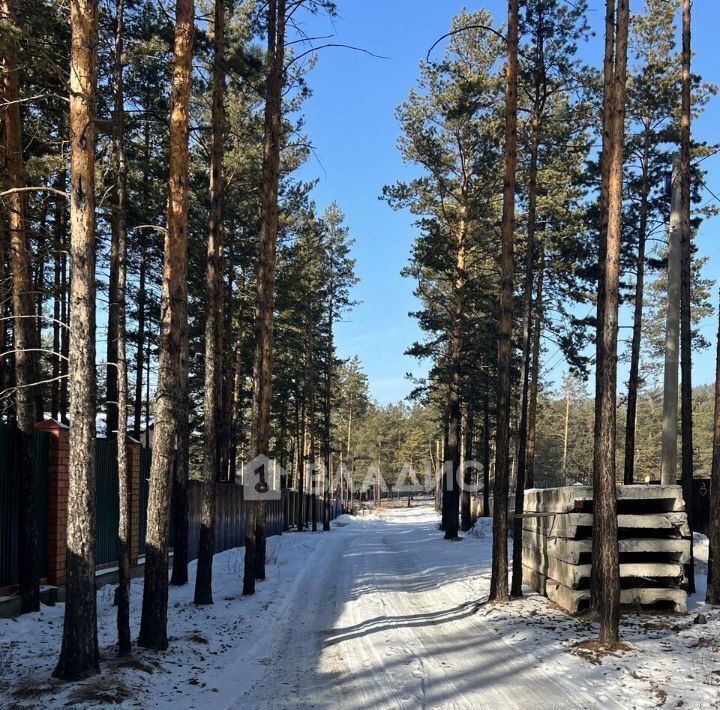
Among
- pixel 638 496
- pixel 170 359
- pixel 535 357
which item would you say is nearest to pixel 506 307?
pixel 638 496

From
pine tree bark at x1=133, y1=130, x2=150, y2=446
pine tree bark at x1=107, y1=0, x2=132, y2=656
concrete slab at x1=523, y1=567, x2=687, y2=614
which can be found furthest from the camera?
pine tree bark at x1=133, y1=130, x2=150, y2=446

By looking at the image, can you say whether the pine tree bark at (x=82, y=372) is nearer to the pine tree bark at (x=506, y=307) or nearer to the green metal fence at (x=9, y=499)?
the green metal fence at (x=9, y=499)

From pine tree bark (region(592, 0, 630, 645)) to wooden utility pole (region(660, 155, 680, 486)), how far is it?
14.4ft

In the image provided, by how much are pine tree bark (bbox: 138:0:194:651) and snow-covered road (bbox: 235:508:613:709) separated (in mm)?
1707

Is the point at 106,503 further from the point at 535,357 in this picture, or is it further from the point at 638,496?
the point at 535,357

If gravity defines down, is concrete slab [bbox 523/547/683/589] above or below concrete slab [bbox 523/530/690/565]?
below

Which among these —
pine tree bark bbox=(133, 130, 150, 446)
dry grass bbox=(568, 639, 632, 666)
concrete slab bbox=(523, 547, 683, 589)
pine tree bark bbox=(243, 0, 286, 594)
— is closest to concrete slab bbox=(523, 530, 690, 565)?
concrete slab bbox=(523, 547, 683, 589)

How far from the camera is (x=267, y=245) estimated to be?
14.4 meters

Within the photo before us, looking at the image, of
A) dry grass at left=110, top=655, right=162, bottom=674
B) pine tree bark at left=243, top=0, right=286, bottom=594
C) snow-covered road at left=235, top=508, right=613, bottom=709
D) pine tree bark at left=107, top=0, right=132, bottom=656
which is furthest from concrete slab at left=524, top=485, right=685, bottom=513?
pine tree bark at left=107, top=0, right=132, bottom=656

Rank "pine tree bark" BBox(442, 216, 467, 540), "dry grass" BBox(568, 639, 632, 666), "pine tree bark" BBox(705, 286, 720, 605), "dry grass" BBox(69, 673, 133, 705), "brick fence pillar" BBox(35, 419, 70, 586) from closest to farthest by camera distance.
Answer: "dry grass" BBox(69, 673, 133, 705) < "dry grass" BBox(568, 639, 632, 666) < "brick fence pillar" BBox(35, 419, 70, 586) < "pine tree bark" BBox(705, 286, 720, 605) < "pine tree bark" BBox(442, 216, 467, 540)

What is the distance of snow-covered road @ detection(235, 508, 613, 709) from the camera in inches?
253

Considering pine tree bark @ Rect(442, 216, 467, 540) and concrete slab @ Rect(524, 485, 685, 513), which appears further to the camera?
pine tree bark @ Rect(442, 216, 467, 540)

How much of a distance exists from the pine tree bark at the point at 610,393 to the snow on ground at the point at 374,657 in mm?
693

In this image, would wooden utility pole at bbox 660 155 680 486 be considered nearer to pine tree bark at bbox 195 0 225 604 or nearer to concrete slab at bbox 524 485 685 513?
concrete slab at bbox 524 485 685 513
